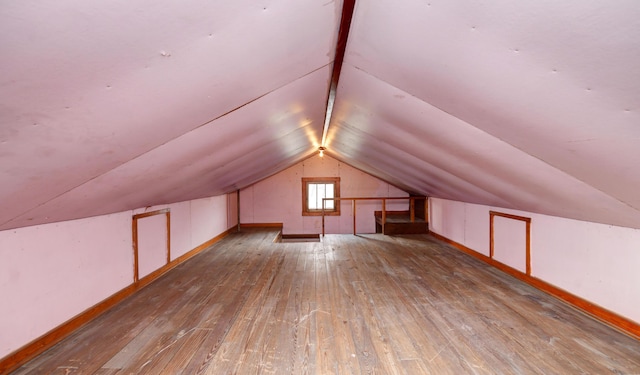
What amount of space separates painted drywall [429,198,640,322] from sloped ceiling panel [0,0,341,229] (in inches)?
115

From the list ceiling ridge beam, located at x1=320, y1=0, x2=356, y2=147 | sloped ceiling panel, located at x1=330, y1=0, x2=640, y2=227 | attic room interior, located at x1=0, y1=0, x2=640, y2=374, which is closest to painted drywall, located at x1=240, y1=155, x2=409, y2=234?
attic room interior, located at x1=0, y1=0, x2=640, y2=374

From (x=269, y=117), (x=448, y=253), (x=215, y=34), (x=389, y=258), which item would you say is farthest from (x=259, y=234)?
(x=215, y=34)

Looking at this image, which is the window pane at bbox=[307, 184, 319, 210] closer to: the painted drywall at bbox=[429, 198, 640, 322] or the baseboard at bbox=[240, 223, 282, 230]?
the baseboard at bbox=[240, 223, 282, 230]

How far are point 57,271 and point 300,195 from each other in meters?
6.18

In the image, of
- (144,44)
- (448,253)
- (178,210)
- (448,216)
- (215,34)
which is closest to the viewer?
(144,44)

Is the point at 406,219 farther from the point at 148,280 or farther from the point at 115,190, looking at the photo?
the point at 115,190

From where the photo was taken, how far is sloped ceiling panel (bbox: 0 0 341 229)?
3.04 feet

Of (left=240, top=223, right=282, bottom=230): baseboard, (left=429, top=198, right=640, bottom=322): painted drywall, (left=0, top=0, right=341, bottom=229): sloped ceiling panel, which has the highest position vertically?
(left=0, top=0, right=341, bottom=229): sloped ceiling panel

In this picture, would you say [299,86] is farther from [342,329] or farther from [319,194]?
[319,194]

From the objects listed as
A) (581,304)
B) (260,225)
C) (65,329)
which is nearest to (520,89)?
(581,304)

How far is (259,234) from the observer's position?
24.3 feet

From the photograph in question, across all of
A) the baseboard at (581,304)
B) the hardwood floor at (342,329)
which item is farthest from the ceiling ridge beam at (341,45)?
the baseboard at (581,304)

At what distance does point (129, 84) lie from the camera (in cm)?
132

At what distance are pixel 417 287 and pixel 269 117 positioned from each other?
2.63m
